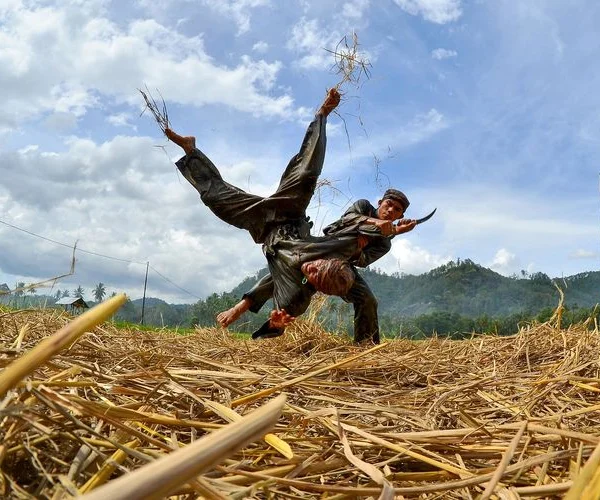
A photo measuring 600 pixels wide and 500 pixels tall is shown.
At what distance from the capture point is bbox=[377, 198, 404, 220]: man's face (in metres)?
3.57

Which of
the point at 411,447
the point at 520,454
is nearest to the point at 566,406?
the point at 520,454

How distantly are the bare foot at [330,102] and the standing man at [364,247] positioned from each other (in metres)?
Result: 0.64

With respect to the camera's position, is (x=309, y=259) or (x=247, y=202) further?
(x=247, y=202)

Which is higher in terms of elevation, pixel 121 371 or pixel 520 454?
pixel 121 371

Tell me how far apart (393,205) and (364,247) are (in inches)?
13.3

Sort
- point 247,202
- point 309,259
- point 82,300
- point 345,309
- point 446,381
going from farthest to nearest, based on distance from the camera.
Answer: point 82,300 < point 345,309 < point 247,202 < point 309,259 < point 446,381

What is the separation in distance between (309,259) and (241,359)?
106 cm

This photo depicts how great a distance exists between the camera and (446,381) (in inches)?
77.0

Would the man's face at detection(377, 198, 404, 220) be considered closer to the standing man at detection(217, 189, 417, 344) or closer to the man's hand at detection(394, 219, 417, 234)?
the standing man at detection(217, 189, 417, 344)

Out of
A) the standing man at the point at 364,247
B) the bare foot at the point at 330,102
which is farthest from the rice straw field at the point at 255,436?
the bare foot at the point at 330,102

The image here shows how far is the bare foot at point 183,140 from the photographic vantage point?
354cm

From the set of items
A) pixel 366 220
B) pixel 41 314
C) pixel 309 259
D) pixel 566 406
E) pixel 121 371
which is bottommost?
pixel 566 406

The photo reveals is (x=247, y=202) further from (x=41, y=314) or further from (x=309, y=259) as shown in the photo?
(x=41, y=314)

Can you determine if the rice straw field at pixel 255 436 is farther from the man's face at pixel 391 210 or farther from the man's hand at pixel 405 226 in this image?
the man's face at pixel 391 210
